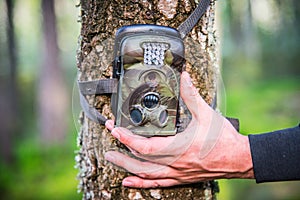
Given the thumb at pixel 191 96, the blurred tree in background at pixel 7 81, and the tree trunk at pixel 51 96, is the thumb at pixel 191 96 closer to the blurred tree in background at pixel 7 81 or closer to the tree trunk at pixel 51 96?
the blurred tree in background at pixel 7 81

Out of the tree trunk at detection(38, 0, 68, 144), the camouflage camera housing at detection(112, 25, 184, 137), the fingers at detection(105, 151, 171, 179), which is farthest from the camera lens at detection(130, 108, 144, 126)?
the tree trunk at detection(38, 0, 68, 144)

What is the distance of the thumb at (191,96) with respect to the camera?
1.06 meters

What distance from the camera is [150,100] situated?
1056 mm

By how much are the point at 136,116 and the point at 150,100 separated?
0.17 feet

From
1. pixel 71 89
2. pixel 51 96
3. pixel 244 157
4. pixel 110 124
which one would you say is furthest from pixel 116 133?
pixel 71 89

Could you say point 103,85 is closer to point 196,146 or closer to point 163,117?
point 163,117

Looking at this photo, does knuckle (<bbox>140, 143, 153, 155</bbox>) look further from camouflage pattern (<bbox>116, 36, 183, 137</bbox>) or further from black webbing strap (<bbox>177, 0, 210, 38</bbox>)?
black webbing strap (<bbox>177, 0, 210, 38</bbox>)

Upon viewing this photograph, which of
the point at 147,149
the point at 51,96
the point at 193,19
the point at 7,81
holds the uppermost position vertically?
the point at 193,19

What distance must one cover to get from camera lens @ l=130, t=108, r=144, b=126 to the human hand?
3cm

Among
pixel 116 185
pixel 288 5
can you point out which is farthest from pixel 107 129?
pixel 288 5

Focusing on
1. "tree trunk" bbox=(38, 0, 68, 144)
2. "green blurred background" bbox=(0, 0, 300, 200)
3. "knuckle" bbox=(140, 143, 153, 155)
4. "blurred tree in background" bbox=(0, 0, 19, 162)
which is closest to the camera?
"knuckle" bbox=(140, 143, 153, 155)

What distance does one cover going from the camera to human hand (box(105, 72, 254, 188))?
1.06 m

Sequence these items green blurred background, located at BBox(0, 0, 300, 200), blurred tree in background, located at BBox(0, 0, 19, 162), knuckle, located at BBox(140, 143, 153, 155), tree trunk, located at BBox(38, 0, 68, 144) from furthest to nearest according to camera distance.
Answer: tree trunk, located at BBox(38, 0, 68, 144), blurred tree in background, located at BBox(0, 0, 19, 162), green blurred background, located at BBox(0, 0, 300, 200), knuckle, located at BBox(140, 143, 153, 155)

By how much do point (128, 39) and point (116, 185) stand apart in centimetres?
39
